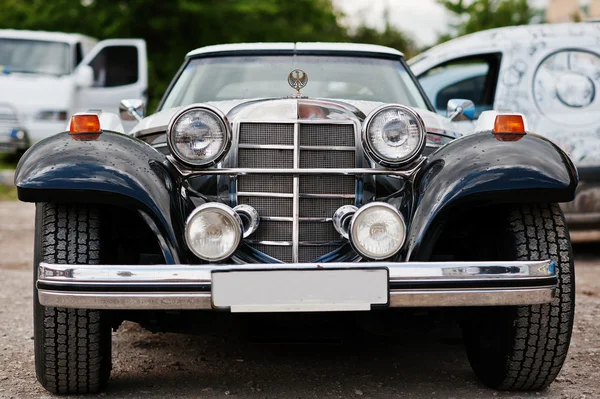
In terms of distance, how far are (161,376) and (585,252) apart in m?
4.99

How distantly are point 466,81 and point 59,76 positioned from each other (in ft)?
24.1

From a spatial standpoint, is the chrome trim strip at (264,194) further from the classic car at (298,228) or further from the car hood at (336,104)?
the car hood at (336,104)

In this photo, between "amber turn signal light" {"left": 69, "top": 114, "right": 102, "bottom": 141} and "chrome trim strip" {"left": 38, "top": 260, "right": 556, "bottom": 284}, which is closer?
"chrome trim strip" {"left": 38, "top": 260, "right": 556, "bottom": 284}

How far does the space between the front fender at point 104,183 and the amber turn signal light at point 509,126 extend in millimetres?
1358

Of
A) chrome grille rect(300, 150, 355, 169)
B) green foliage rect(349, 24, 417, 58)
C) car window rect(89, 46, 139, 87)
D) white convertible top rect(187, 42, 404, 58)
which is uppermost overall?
green foliage rect(349, 24, 417, 58)

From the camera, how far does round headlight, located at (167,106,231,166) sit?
3.58 m

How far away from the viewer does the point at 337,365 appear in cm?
414

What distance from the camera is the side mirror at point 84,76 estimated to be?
40.8 feet

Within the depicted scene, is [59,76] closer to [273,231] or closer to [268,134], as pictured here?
[268,134]

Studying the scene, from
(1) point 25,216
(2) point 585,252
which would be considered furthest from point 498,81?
(1) point 25,216

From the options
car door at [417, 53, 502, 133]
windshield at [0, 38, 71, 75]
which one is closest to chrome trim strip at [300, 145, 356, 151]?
car door at [417, 53, 502, 133]

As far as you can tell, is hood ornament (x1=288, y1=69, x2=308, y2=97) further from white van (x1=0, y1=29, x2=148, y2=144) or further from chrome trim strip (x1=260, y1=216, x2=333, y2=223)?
white van (x1=0, y1=29, x2=148, y2=144)

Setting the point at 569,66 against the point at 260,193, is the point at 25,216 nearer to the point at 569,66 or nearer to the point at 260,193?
the point at 569,66

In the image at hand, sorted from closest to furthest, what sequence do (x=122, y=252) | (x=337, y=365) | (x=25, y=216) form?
(x=122, y=252) < (x=337, y=365) < (x=25, y=216)
